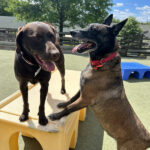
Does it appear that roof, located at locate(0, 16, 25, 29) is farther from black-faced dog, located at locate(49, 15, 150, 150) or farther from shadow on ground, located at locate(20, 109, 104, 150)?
black-faced dog, located at locate(49, 15, 150, 150)

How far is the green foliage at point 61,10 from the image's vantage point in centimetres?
1312

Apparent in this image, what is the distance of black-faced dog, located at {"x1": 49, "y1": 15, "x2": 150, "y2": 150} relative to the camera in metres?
1.68

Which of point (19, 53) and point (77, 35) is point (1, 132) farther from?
point (77, 35)

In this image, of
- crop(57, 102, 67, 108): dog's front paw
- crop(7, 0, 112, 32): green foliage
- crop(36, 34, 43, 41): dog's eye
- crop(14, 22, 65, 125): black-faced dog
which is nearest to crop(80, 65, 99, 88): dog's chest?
crop(14, 22, 65, 125): black-faced dog

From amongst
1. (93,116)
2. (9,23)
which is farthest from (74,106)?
(9,23)

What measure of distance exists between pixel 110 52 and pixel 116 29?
0.28m

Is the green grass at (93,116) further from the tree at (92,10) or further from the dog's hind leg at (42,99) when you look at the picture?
the tree at (92,10)

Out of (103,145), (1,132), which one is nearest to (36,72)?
(1,132)

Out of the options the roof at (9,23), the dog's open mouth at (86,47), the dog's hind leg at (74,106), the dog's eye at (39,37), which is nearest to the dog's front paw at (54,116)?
the dog's hind leg at (74,106)

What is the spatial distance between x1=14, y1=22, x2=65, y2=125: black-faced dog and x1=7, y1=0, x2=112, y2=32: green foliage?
12.7m

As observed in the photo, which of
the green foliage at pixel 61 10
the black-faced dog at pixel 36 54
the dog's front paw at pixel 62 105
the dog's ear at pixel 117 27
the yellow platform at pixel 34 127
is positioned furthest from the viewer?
the green foliage at pixel 61 10

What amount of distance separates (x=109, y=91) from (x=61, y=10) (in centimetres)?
1350

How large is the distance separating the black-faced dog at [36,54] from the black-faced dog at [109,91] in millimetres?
479

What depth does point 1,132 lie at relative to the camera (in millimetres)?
1967
